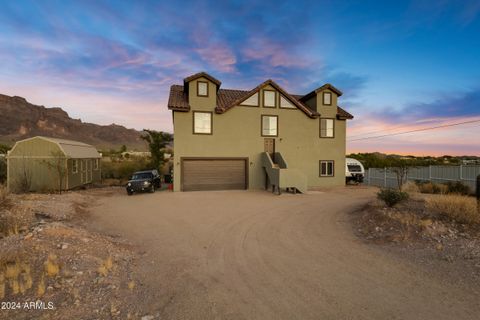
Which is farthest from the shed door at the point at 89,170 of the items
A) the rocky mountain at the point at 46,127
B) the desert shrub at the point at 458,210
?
the rocky mountain at the point at 46,127

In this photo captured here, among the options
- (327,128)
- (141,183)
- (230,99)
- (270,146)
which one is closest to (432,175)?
(327,128)

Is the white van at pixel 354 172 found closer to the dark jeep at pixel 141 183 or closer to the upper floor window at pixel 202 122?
the upper floor window at pixel 202 122

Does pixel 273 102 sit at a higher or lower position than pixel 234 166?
higher

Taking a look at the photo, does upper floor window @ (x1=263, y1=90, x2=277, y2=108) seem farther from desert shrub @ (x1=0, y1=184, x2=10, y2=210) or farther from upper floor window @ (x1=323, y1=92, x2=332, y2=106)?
desert shrub @ (x1=0, y1=184, x2=10, y2=210)

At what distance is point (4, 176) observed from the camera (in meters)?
23.1

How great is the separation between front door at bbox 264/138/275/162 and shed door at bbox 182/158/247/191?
249cm

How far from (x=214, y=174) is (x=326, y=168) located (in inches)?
439

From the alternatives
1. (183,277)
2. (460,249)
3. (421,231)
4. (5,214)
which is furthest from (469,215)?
(5,214)

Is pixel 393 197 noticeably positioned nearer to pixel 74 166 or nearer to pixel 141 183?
pixel 141 183

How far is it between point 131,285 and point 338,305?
3.87m

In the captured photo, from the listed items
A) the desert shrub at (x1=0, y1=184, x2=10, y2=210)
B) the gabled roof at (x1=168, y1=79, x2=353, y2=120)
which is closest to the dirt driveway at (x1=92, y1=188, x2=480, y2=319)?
the desert shrub at (x1=0, y1=184, x2=10, y2=210)

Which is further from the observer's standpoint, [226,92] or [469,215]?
[226,92]

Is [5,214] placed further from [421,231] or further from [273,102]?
[273,102]

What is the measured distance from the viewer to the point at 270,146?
2380 cm
